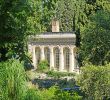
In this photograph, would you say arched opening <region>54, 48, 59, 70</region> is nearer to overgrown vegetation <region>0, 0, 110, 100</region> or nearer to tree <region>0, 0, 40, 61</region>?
overgrown vegetation <region>0, 0, 110, 100</region>

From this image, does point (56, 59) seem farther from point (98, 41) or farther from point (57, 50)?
point (98, 41)

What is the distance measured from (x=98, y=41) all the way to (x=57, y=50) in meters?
21.0

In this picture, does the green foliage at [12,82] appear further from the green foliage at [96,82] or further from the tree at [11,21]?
the green foliage at [96,82]

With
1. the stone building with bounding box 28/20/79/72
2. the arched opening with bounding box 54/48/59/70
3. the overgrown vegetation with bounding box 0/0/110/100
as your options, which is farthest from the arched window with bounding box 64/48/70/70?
the overgrown vegetation with bounding box 0/0/110/100

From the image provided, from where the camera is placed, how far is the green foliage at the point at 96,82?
1866 centimetres

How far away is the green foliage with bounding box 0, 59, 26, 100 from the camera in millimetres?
10531

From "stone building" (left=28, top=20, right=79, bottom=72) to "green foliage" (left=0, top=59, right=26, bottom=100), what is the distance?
32.0m

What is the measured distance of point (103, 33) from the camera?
23.7 metres

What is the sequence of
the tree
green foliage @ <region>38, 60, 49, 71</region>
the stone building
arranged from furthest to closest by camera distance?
the stone building → green foliage @ <region>38, 60, 49, 71</region> → the tree

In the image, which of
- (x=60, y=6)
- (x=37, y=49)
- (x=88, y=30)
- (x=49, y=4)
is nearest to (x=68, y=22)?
(x=60, y=6)

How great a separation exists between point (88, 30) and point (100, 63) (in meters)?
2.04

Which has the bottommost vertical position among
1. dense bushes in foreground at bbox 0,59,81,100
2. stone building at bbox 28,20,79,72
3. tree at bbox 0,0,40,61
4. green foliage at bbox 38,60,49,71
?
green foliage at bbox 38,60,49,71

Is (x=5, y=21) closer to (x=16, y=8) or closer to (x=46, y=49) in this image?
(x=16, y=8)

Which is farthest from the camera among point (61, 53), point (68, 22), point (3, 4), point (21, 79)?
point (68, 22)
